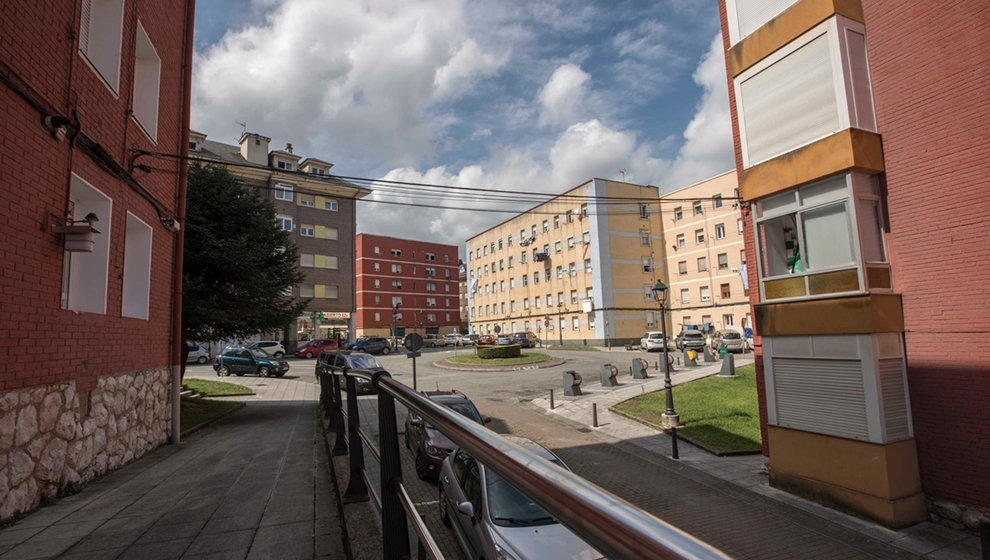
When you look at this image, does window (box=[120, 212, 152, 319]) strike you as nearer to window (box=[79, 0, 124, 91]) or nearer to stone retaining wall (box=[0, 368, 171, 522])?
stone retaining wall (box=[0, 368, 171, 522])

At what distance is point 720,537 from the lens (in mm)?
7656

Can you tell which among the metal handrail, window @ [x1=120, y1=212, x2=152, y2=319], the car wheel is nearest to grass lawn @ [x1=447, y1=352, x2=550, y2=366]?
window @ [x1=120, y1=212, x2=152, y2=319]

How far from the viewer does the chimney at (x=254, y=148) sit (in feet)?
148

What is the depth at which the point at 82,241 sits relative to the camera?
6113mm

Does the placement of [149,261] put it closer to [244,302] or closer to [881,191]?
[244,302]

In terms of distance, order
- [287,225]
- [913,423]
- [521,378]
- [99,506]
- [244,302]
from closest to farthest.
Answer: [99,506]
[913,423]
[244,302]
[521,378]
[287,225]

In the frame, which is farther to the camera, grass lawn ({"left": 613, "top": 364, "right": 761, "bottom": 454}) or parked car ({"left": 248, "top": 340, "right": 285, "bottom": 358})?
parked car ({"left": 248, "top": 340, "right": 285, "bottom": 358})

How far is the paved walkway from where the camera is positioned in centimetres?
381

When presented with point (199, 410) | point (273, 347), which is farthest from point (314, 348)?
point (199, 410)

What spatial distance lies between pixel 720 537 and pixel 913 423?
409 cm

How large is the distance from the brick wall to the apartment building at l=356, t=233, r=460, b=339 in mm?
57577

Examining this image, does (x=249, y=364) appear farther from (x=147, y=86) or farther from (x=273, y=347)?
(x=147, y=86)

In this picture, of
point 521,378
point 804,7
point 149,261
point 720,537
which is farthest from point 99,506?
point 521,378

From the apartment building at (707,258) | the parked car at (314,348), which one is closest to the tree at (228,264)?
the parked car at (314,348)
